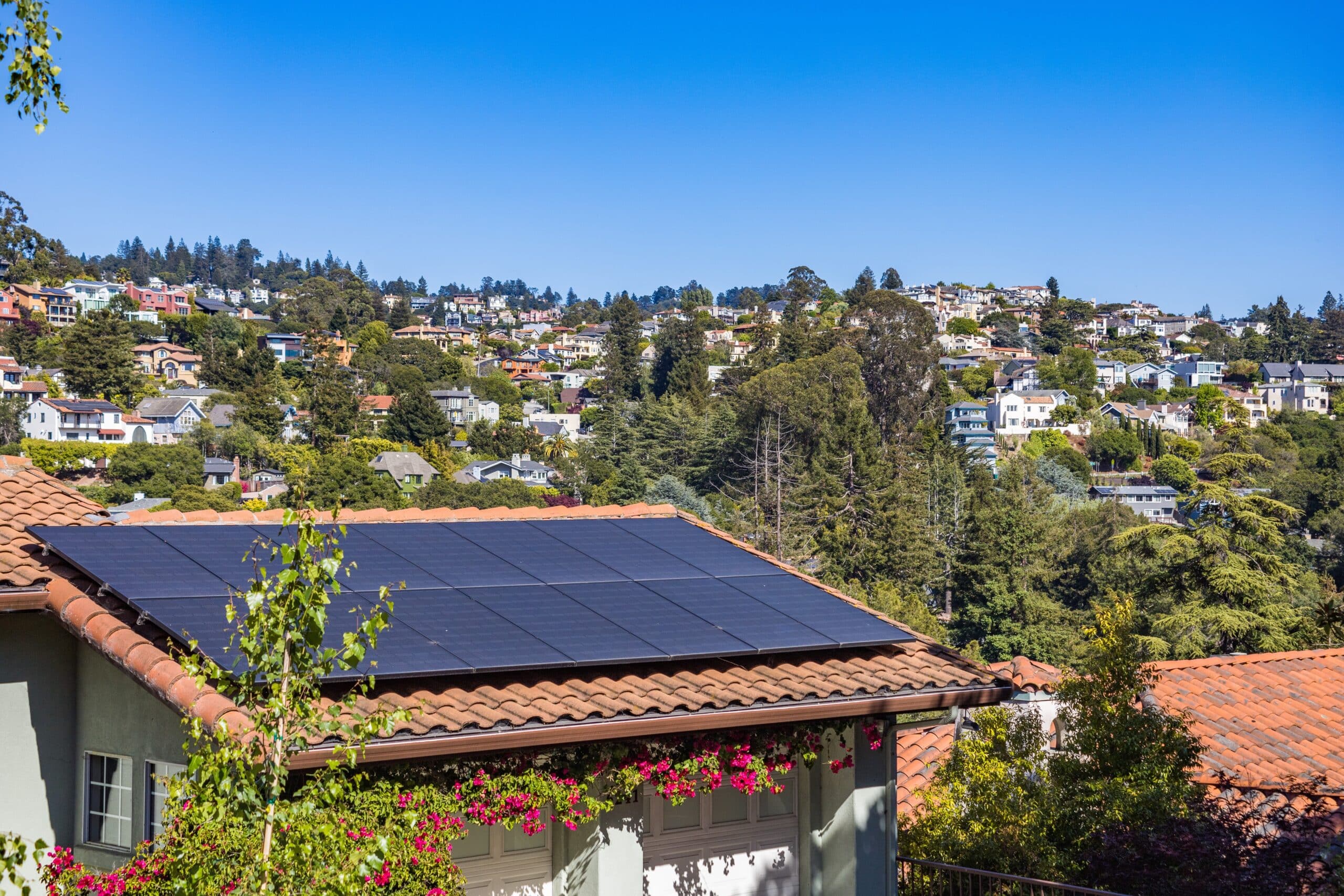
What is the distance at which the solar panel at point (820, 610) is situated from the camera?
994 centimetres

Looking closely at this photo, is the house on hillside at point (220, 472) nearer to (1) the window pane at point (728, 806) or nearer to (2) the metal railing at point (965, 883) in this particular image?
(2) the metal railing at point (965, 883)

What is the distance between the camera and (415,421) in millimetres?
120062

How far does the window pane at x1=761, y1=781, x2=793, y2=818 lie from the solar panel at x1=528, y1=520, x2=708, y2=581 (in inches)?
75.6

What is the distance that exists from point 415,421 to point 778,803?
113 meters

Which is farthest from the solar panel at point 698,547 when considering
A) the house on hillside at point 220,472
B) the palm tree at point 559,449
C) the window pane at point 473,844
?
the palm tree at point 559,449

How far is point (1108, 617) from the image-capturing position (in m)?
12.1

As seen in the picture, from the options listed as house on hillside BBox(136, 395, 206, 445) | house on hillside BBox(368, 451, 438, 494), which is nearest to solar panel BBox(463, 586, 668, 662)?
house on hillside BBox(368, 451, 438, 494)

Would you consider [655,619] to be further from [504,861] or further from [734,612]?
[504,861]

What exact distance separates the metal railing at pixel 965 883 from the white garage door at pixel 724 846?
1046 millimetres

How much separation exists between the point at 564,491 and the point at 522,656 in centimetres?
9601

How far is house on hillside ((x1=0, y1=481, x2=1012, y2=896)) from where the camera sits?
8.09 metres

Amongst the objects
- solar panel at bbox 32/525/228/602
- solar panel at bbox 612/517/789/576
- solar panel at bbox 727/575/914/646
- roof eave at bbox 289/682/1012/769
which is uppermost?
solar panel at bbox 32/525/228/602

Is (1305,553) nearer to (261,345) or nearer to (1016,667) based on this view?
(1016,667)

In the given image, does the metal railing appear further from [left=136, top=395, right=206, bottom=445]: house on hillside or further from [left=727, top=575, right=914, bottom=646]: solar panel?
[left=136, top=395, right=206, bottom=445]: house on hillside
